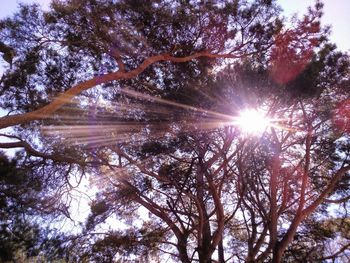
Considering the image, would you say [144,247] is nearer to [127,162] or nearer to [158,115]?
[127,162]

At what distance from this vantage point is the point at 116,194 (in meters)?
6.57

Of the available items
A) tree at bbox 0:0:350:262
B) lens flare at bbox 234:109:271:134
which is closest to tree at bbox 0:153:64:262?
tree at bbox 0:0:350:262

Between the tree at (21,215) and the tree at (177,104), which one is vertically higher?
the tree at (177,104)

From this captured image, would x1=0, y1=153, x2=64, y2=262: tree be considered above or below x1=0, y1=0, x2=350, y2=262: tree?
below

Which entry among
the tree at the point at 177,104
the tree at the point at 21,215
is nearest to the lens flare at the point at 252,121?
the tree at the point at 177,104

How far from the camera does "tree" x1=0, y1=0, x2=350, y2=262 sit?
17.0 feet

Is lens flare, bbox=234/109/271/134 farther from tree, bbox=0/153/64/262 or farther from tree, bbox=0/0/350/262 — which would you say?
tree, bbox=0/153/64/262

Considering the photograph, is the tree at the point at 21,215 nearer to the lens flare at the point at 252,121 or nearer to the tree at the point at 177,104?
the tree at the point at 177,104

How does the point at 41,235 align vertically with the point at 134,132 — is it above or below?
below

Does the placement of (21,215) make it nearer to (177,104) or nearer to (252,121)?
(177,104)

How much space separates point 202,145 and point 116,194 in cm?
167

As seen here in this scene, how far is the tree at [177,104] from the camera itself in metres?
5.18

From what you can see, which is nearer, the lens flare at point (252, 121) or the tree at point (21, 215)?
the tree at point (21, 215)

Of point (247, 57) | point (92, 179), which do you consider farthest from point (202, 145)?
point (92, 179)
